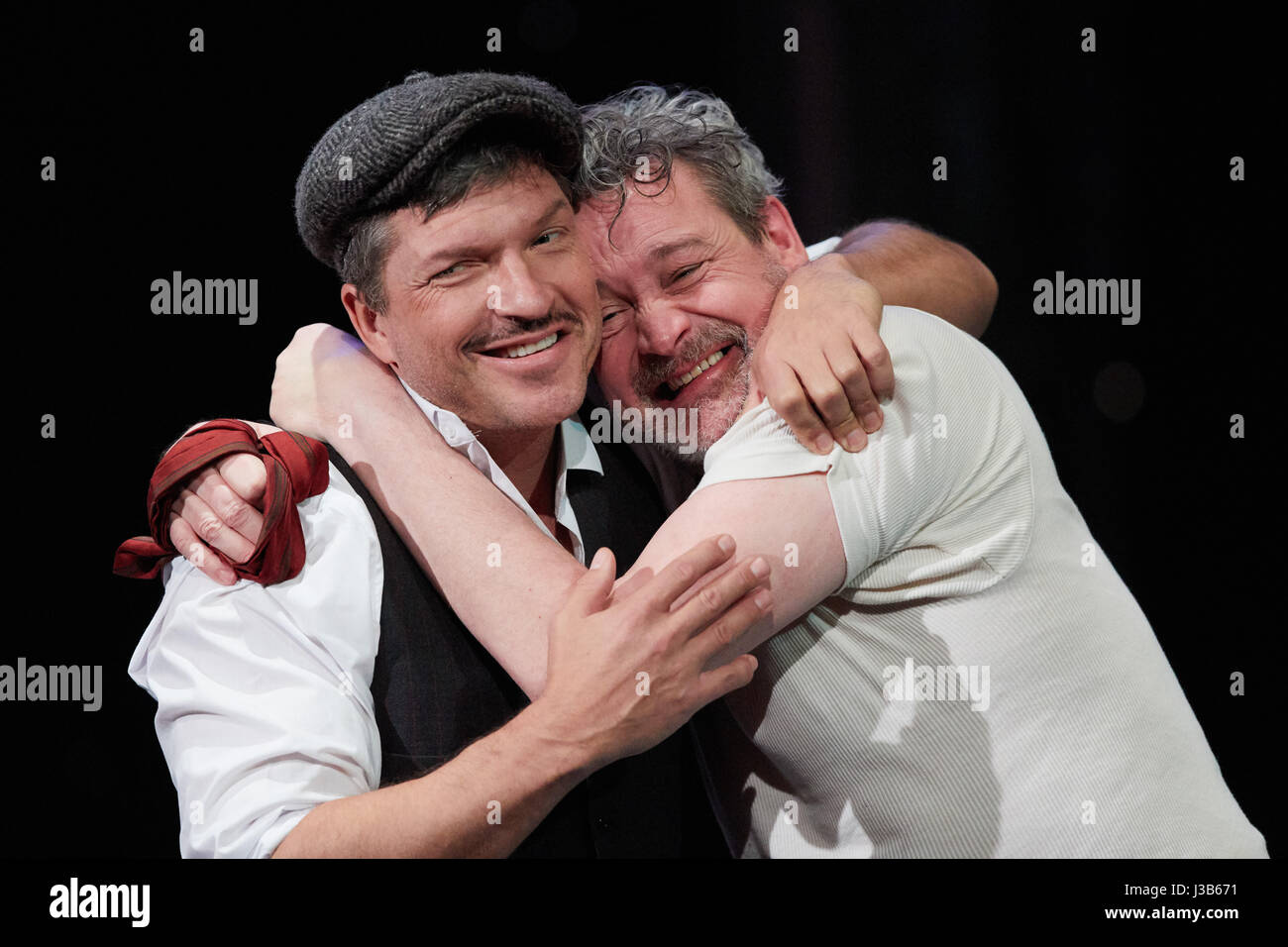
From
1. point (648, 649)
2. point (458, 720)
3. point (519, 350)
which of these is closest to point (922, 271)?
point (519, 350)

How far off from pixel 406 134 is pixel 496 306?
294 mm

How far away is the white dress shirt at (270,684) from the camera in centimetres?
149

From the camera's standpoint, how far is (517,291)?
1779 millimetres

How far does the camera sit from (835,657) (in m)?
1.65

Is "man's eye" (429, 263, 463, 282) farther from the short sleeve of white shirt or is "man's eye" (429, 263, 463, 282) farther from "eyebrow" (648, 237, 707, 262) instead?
the short sleeve of white shirt

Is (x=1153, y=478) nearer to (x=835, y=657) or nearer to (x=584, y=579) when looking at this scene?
(x=835, y=657)

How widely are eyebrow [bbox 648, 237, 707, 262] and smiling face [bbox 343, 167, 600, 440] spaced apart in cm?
12

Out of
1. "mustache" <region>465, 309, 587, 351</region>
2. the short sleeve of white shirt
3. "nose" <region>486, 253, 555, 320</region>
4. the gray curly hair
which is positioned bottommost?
the short sleeve of white shirt

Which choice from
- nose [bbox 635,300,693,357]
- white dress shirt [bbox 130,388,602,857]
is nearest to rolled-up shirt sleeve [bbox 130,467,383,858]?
white dress shirt [bbox 130,388,602,857]

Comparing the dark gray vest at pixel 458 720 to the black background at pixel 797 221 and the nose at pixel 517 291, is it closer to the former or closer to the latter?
the nose at pixel 517 291

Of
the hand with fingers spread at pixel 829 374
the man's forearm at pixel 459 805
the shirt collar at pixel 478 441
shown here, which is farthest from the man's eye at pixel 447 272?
the man's forearm at pixel 459 805

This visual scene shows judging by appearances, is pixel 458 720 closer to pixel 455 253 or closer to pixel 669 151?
pixel 455 253

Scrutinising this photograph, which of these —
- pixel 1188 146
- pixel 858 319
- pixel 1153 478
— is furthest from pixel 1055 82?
pixel 858 319

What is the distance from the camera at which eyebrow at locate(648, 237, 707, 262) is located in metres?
1.92
